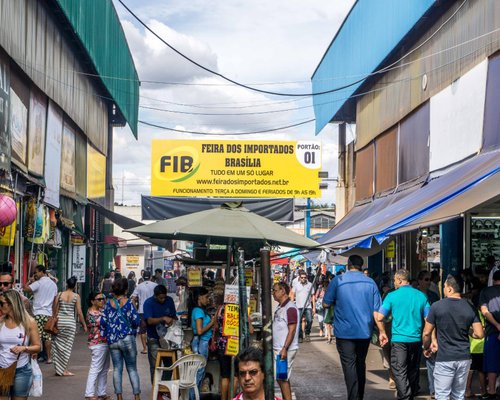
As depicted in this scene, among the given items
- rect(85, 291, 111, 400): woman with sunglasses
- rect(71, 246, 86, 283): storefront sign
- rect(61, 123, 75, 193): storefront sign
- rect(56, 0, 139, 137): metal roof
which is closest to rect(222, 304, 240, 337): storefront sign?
rect(85, 291, 111, 400): woman with sunglasses

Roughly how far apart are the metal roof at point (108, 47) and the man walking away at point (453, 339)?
11.9 m

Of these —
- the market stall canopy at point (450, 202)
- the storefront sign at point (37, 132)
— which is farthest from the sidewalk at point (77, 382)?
→ the market stall canopy at point (450, 202)

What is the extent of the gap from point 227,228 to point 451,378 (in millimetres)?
3047

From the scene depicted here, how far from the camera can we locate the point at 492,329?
10.7 metres

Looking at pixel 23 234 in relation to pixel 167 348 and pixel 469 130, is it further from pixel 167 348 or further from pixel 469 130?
pixel 469 130

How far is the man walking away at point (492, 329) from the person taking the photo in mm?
10367

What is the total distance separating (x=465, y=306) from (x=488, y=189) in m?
1.49

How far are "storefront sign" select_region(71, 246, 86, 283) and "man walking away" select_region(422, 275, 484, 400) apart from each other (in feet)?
48.6

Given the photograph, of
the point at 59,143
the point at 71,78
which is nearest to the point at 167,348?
the point at 59,143

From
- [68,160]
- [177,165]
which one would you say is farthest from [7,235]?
[177,165]

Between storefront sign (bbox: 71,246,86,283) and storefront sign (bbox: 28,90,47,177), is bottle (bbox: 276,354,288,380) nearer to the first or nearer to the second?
storefront sign (bbox: 28,90,47,177)

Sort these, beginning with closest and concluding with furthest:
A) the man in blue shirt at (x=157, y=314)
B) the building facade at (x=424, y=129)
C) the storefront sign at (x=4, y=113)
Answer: the man in blue shirt at (x=157, y=314) < the building facade at (x=424, y=129) < the storefront sign at (x=4, y=113)

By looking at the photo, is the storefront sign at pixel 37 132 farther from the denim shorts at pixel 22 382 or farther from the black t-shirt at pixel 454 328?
the black t-shirt at pixel 454 328

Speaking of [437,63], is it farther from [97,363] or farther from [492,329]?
[97,363]
